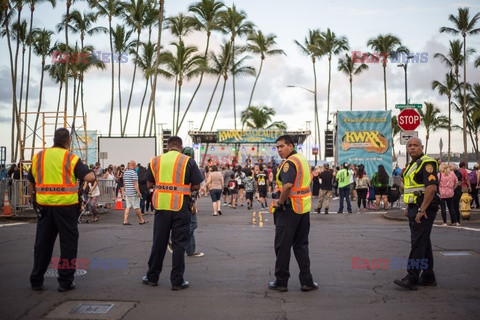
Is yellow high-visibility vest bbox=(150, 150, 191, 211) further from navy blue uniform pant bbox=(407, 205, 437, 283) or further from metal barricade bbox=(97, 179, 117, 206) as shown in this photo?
metal barricade bbox=(97, 179, 117, 206)

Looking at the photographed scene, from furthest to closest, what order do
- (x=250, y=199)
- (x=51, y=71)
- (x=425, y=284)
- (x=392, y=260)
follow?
1. (x=51, y=71)
2. (x=250, y=199)
3. (x=392, y=260)
4. (x=425, y=284)

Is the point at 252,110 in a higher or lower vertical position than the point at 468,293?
higher

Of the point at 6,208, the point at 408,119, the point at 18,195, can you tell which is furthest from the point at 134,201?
the point at 408,119

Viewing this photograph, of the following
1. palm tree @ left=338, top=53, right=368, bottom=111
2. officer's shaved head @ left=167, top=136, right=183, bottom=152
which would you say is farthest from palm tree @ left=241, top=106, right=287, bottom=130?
officer's shaved head @ left=167, top=136, right=183, bottom=152

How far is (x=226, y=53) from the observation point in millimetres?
55312

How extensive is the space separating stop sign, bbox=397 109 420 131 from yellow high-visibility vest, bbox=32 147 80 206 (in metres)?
13.9

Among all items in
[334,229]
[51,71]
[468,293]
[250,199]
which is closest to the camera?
[468,293]

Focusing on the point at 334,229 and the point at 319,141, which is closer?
the point at 334,229

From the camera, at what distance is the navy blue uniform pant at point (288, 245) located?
7309 millimetres

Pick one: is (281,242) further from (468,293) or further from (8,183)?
(8,183)

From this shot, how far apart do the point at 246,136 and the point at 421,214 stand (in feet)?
154

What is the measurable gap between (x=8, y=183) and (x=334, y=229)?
436 inches

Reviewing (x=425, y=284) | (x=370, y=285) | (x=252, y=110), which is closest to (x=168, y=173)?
(x=370, y=285)

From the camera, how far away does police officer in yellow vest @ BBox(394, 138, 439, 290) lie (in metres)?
7.38
